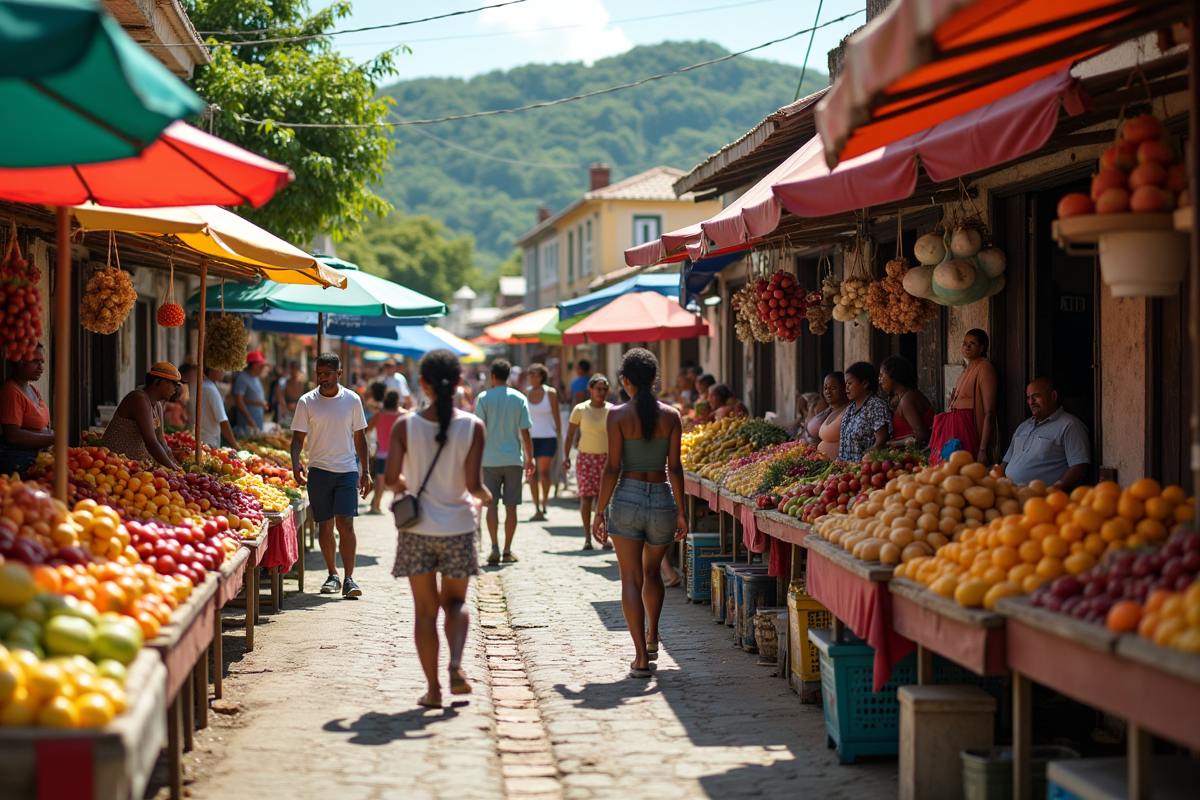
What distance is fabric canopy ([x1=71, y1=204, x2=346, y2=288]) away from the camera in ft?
21.2

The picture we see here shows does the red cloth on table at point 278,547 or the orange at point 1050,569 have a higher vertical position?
the orange at point 1050,569

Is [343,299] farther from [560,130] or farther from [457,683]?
[560,130]

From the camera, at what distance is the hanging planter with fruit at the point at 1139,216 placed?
4.49m

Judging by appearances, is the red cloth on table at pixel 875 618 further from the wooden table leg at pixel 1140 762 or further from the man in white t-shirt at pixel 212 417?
the man in white t-shirt at pixel 212 417

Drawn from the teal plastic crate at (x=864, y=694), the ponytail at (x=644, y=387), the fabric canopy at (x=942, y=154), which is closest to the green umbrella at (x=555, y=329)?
the ponytail at (x=644, y=387)

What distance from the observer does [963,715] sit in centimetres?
508

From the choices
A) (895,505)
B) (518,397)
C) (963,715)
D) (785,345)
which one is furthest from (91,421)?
(963,715)

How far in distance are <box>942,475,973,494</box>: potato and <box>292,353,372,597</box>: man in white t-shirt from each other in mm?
5256

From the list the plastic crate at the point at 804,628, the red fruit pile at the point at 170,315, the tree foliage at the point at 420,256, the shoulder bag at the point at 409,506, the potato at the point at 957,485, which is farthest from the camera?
the tree foliage at the point at 420,256

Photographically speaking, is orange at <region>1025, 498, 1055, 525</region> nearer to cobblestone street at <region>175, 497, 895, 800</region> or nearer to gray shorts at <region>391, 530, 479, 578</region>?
cobblestone street at <region>175, 497, 895, 800</region>

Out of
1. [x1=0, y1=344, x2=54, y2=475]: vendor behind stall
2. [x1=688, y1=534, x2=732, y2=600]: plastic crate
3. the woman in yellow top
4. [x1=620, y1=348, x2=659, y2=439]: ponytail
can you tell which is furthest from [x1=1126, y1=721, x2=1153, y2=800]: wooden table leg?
the woman in yellow top

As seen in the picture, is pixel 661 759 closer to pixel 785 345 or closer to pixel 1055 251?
pixel 1055 251

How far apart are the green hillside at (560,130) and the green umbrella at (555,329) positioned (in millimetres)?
119915

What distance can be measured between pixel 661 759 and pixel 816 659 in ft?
5.20
